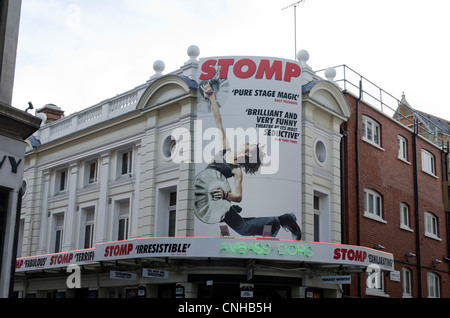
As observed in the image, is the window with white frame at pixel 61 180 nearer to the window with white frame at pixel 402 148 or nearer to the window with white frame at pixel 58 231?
the window with white frame at pixel 58 231

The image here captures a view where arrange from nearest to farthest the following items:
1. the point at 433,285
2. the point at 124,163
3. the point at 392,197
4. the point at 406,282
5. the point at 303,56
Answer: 1. the point at 303,56
2. the point at 124,163
3. the point at 406,282
4. the point at 392,197
5. the point at 433,285

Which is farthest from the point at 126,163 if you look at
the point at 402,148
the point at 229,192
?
the point at 402,148

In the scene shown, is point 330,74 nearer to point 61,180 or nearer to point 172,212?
point 172,212

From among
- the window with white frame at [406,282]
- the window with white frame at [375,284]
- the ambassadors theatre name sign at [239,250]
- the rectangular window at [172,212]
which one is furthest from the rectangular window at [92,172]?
the window with white frame at [406,282]

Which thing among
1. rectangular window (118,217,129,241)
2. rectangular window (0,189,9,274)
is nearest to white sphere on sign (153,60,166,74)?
rectangular window (118,217,129,241)

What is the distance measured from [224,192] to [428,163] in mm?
15365

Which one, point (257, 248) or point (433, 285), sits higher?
point (257, 248)

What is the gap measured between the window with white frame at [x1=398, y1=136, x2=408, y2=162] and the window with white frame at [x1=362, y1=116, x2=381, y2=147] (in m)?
2.18

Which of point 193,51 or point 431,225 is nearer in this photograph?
point 193,51

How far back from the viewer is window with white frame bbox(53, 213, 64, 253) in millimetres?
28891

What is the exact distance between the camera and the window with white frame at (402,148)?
29.8m

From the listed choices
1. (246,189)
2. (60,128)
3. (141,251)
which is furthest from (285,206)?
(60,128)

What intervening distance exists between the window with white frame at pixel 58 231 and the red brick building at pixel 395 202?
13146 millimetres

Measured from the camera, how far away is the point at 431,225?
1247 inches
